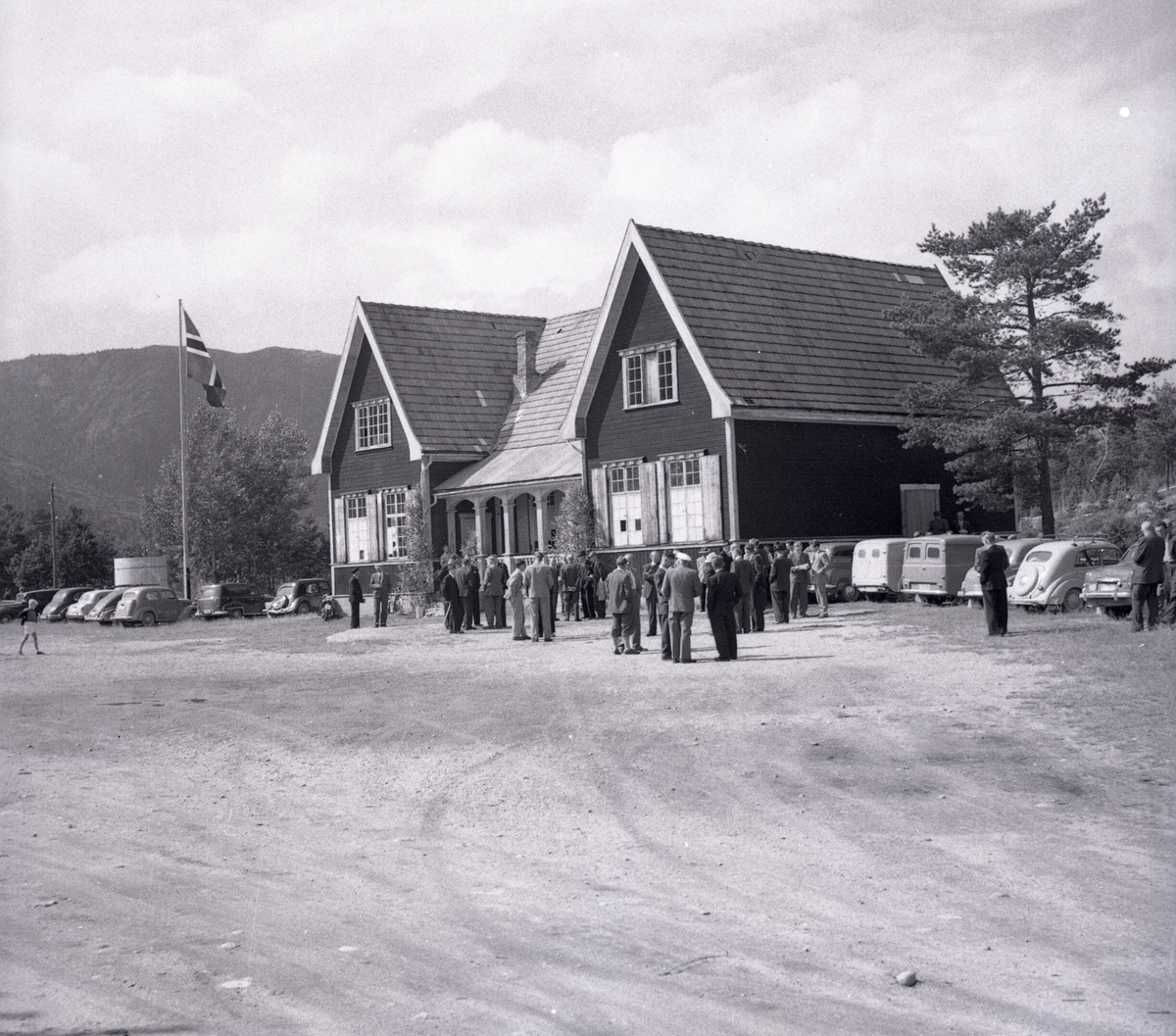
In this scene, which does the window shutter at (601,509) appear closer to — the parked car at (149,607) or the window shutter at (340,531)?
the window shutter at (340,531)

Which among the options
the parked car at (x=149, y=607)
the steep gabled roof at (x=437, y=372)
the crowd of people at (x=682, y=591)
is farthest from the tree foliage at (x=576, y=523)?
the parked car at (x=149, y=607)

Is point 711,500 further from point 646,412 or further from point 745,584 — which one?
point 745,584

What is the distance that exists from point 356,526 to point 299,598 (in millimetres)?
5053

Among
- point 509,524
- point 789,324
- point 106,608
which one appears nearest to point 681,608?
point 789,324

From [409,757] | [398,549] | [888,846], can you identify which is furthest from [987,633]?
[398,549]

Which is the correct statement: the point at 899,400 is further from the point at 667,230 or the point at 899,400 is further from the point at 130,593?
the point at 130,593

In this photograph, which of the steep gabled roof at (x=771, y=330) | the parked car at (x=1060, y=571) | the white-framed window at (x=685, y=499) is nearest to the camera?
the parked car at (x=1060, y=571)

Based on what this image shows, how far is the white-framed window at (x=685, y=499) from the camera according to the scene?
32844 millimetres

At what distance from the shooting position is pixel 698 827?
31.0 ft

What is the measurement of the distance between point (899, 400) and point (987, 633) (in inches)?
544

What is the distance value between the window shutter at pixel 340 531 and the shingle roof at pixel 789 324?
1596 cm

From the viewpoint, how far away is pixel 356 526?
44.7 meters

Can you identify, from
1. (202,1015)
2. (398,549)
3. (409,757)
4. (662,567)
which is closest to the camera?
(202,1015)

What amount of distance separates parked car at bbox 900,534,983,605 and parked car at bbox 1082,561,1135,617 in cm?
551
